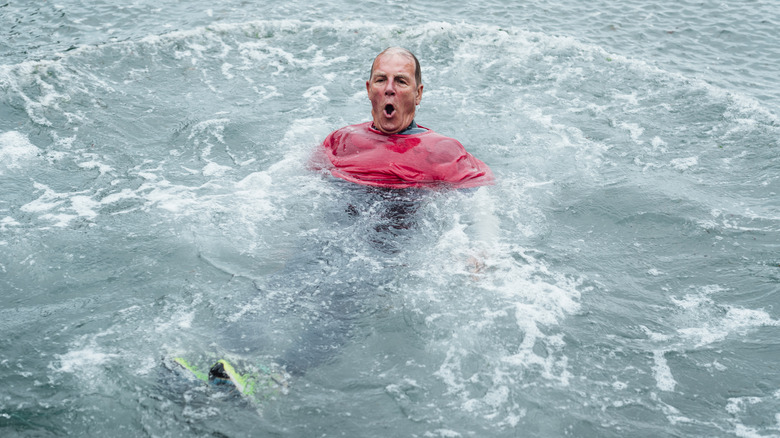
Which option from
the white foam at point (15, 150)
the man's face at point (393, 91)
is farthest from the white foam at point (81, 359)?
the white foam at point (15, 150)

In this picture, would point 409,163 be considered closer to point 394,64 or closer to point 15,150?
point 394,64

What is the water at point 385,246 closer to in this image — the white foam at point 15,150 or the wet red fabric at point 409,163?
the white foam at point 15,150

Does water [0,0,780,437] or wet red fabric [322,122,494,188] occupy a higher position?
wet red fabric [322,122,494,188]

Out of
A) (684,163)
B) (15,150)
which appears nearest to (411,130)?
(684,163)

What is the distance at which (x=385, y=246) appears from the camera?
5242mm

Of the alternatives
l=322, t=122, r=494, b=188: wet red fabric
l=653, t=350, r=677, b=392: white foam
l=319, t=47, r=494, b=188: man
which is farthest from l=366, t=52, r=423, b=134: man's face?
l=653, t=350, r=677, b=392: white foam

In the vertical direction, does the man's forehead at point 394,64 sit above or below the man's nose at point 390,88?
above

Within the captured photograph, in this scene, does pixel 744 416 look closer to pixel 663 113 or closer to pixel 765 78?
pixel 663 113

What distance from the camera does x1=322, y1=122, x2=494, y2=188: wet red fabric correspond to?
18.5 ft

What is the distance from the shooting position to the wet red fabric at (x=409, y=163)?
564 centimetres

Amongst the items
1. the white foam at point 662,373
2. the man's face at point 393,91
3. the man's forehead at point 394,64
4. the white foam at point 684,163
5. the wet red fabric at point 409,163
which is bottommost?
the white foam at point 662,373

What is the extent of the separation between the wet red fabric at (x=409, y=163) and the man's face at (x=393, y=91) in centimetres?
14

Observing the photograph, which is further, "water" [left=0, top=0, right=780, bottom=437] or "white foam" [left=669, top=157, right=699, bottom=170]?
"white foam" [left=669, top=157, right=699, bottom=170]

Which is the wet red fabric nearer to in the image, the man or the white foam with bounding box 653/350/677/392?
the man
